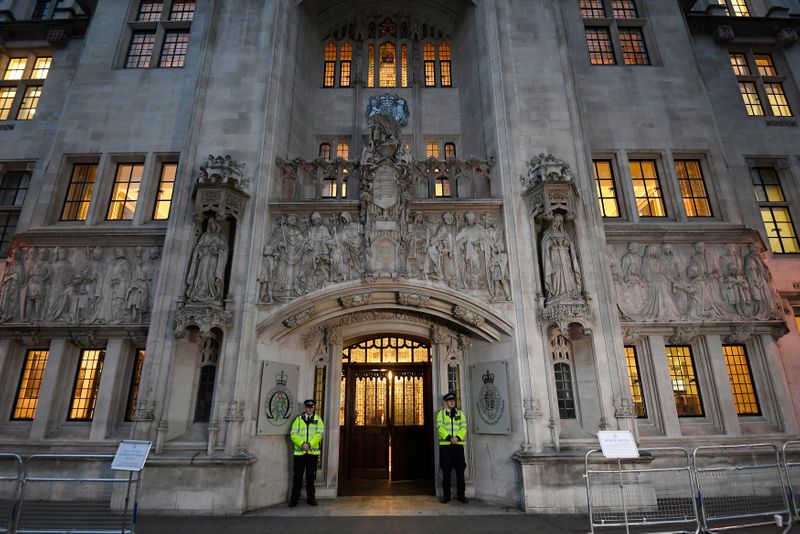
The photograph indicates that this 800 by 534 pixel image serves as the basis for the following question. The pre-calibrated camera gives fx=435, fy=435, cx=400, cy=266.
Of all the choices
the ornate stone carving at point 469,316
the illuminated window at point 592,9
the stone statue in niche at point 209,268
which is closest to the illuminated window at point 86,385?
the stone statue in niche at point 209,268

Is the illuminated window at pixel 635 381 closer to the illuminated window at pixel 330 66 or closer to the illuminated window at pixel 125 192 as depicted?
the illuminated window at pixel 330 66

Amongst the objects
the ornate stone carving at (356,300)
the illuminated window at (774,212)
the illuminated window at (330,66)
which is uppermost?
the illuminated window at (330,66)

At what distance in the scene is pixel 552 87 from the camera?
12.3 meters

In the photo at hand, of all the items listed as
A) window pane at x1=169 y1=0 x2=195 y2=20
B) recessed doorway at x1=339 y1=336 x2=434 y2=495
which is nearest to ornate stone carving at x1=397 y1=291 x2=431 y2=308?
recessed doorway at x1=339 y1=336 x2=434 y2=495

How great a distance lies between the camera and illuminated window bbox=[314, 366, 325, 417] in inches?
458

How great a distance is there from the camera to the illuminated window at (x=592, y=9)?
51.9ft

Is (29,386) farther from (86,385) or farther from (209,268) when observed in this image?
(209,268)

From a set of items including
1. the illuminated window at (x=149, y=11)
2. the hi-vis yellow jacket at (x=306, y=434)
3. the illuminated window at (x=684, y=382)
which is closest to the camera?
the hi-vis yellow jacket at (x=306, y=434)

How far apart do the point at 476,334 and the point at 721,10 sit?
659 inches

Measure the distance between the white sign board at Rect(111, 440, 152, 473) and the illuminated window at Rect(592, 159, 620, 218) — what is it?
490 inches

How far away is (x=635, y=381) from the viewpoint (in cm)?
1150

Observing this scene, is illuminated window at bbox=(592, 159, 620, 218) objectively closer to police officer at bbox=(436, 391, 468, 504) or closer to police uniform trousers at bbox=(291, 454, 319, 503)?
police officer at bbox=(436, 391, 468, 504)

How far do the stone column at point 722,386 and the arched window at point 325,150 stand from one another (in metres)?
12.3

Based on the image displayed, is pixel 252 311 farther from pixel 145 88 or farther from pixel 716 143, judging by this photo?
pixel 716 143
